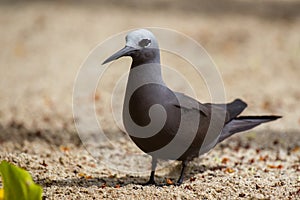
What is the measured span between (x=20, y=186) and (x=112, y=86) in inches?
183

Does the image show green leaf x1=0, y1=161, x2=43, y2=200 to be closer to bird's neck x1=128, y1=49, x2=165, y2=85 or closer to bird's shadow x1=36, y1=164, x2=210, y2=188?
bird's shadow x1=36, y1=164, x2=210, y2=188

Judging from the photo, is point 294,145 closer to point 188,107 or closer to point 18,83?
point 188,107

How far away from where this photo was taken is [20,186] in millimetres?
3176

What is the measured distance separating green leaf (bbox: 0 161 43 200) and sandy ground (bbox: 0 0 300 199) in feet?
2.25

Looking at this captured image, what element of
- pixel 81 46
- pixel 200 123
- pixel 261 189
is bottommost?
pixel 261 189

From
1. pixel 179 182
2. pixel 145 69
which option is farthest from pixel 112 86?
pixel 145 69

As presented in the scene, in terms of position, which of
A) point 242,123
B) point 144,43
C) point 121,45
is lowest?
point 242,123

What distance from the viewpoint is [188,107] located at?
417cm

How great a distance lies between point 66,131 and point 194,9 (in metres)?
5.52

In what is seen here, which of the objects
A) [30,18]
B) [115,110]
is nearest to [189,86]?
[115,110]

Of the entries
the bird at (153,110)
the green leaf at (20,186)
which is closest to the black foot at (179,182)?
the bird at (153,110)

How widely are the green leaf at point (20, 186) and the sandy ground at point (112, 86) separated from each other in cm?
68

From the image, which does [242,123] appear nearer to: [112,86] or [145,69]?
[145,69]

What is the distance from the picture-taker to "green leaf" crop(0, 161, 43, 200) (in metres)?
3.16
